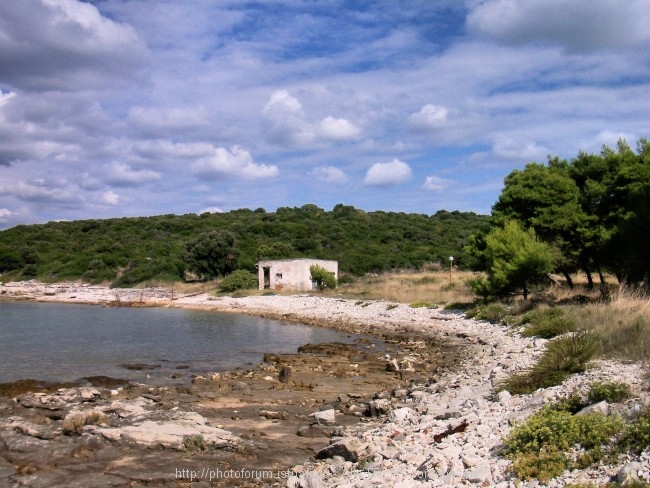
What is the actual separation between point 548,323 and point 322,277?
34699 millimetres

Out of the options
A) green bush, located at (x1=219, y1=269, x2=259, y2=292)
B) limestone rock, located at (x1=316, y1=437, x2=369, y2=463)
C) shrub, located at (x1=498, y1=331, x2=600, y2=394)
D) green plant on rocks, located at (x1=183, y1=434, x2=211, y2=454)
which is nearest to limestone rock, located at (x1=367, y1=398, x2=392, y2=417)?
limestone rock, located at (x1=316, y1=437, x2=369, y2=463)

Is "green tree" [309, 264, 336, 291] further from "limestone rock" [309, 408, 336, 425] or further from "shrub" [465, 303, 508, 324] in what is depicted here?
"limestone rock" [309, 408, 336, 425]

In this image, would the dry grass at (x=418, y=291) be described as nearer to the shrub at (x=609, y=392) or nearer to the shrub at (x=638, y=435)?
the shrub at (x=609, y=392)

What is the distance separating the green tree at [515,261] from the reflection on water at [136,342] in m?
7.22

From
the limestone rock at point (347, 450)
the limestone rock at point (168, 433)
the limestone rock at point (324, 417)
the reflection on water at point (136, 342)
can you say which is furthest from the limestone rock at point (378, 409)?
the reflection on water at point (136, 342)

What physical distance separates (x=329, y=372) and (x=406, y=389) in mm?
4012

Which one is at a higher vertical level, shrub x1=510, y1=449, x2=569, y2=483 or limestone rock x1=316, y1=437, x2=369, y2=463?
shrub x1=510, y1=449, x2=569, y2=483

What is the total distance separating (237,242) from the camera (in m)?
67.8

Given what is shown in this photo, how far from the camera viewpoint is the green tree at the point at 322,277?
49.3m

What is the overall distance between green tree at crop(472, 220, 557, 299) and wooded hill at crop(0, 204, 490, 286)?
3137 centimetres

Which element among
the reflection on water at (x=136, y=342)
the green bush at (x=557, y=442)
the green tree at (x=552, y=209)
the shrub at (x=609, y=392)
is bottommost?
the reflection on water at (x=136, y=342)

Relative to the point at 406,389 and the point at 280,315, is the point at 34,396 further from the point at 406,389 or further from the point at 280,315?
the point at 280,315

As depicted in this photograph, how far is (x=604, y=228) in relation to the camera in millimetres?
24906

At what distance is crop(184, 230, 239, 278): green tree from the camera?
58656mm
